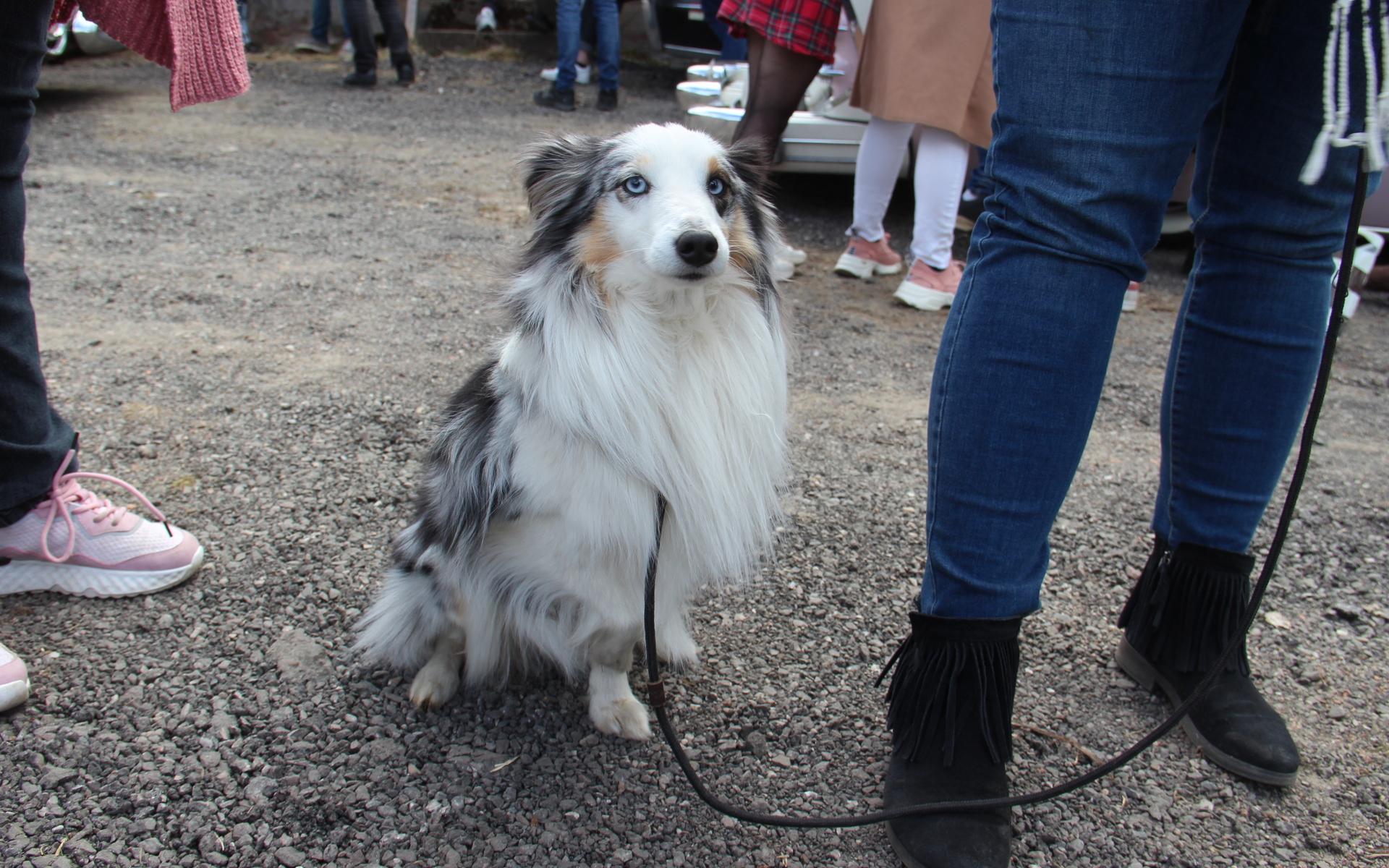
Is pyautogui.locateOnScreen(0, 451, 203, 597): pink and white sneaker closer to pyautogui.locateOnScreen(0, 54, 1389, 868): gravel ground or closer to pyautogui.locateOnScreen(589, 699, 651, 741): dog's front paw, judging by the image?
pyautogui.locateOnScreen(0, 54, 1389, 868): gravel ground

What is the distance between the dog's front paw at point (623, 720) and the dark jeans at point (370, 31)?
7.30 metres

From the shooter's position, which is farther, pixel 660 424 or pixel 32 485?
pixel 32 485

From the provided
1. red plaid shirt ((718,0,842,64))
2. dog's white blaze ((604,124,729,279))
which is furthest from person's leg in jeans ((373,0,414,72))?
dog's white blaze ((604,124,729,279))

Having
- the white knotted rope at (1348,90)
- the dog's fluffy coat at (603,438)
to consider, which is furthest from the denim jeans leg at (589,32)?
the white knotted rope at (1348,90)

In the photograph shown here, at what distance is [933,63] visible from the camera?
3.50 metres

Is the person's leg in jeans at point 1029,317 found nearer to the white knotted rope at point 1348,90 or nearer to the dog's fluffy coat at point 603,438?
the white knotted rope at point 1348,90

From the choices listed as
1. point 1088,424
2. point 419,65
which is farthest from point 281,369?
point 419,65

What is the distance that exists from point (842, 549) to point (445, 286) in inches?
86.9

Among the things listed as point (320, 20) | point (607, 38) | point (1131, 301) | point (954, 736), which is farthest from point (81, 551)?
point (320, 20)

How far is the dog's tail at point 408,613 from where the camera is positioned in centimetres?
175

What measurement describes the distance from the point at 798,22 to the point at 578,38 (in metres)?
5.01

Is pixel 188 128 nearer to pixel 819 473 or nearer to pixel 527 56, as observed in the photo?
pixel 527 56

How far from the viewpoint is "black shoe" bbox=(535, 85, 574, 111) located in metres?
7.79

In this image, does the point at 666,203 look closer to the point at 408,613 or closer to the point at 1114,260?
the point at 1114,260
